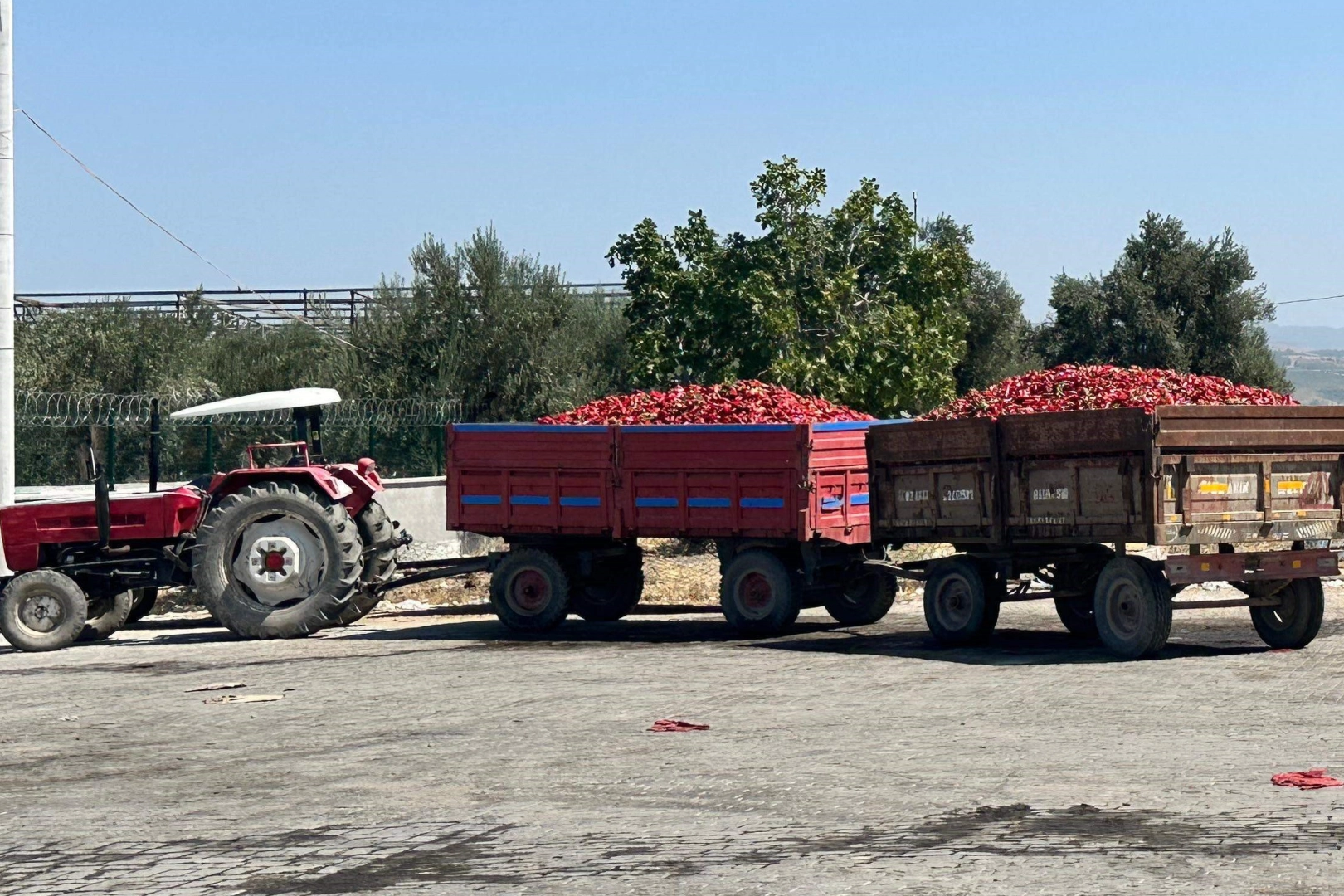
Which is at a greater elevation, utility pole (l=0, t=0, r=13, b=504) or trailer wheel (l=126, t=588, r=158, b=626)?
utility pole (l=0, t=0, r=13, b=504)

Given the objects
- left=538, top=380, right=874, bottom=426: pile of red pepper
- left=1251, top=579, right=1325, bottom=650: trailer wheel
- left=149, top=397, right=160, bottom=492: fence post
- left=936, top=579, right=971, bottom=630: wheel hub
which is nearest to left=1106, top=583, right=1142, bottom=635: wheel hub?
left=1251, top=579, right=1325, bottom=650: trailer wheel

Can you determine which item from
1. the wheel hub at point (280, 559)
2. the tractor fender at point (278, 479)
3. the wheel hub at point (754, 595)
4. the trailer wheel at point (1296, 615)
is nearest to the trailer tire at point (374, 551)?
the tractor fender at point (278, 479)

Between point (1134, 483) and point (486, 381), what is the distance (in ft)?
77.8

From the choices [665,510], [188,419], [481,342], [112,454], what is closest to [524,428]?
[665,510]

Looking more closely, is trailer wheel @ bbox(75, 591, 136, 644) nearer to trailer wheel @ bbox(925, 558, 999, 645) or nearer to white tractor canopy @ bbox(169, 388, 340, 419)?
white tractor canopy @ bbox(169, 388, 340, 419)

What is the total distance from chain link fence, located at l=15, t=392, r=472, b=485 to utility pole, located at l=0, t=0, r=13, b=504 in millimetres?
3336

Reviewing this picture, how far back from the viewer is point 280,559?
703 inches

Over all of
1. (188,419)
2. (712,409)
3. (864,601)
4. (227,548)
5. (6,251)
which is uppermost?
(6,251)

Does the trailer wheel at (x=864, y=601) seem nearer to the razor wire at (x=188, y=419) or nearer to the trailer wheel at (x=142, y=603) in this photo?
the trailer wheel at (x=142, y=603)

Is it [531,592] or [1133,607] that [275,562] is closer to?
[531,592]

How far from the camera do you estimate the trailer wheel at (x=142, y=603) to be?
19438mm

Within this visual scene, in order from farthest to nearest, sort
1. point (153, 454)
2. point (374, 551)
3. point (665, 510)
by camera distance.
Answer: point (153, 454) → point (374, 551) → point (665, 510)

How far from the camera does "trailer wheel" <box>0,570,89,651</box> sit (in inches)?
692

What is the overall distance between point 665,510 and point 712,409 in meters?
2.26
